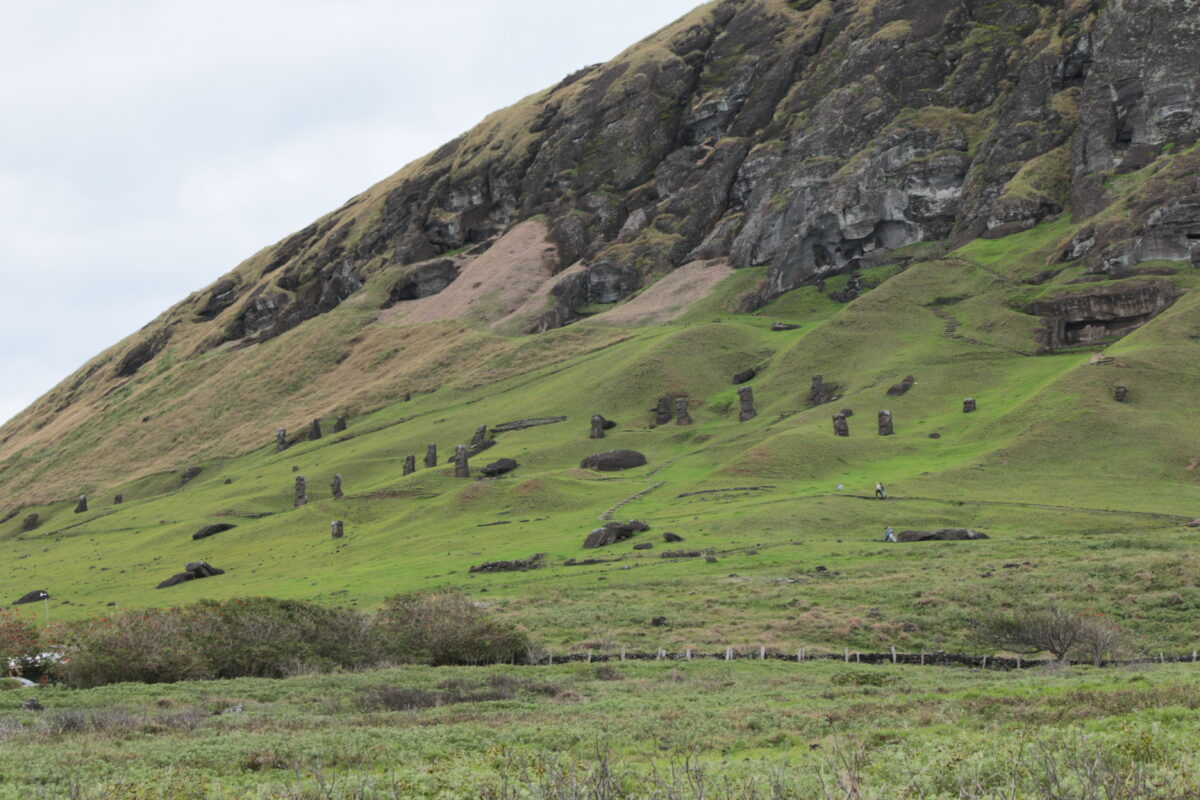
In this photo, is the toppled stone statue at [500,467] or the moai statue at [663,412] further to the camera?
the moai statue at [663,412]

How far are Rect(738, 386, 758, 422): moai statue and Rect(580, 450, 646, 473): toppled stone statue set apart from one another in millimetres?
16637

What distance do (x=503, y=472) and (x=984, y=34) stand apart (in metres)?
149

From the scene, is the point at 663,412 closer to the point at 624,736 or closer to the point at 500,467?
the point at 500,467

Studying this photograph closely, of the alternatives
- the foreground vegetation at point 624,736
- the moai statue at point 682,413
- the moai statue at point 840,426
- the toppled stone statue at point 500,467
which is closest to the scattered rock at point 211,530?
the toppled stone statue at point 500,467

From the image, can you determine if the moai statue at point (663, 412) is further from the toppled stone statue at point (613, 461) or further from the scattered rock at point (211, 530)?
the scattered rock at point (211, 530)

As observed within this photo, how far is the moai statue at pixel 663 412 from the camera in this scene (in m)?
122

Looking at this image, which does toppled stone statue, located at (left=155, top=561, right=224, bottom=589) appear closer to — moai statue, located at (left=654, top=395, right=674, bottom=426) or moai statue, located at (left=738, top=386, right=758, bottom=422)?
moai statue, located at (left=654, top=395, right=674, bottom=426)

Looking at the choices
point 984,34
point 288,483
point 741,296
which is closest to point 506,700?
point 288,483

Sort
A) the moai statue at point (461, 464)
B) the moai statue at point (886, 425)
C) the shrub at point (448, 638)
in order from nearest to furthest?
the shrub at point (448, 638) → the moai statue at point (886, 425) → the moai statue at point (461, 464)

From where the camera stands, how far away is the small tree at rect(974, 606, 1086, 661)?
123 feet

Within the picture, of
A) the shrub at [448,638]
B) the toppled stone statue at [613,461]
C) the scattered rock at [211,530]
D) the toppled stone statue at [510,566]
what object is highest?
the scattered rock at [211,530]

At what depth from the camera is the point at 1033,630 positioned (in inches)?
1547

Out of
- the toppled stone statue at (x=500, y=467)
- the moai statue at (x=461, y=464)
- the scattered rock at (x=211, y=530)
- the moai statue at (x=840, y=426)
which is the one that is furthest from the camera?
the moai statue at (x=461, y=464)

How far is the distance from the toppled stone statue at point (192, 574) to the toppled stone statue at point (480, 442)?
139 feet
